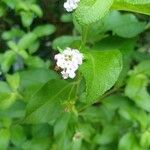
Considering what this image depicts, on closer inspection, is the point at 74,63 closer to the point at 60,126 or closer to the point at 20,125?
the point at 60,126

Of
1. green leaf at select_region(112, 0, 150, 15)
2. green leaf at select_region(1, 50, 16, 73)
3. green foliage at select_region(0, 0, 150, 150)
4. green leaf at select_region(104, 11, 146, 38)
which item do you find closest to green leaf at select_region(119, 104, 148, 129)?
green foliage at select_region(0, 0, 150, 150)

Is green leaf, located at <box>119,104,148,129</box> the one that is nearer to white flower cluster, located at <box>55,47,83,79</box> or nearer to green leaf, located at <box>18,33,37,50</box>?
green leaf, located at <box>18,33,37,50</box>

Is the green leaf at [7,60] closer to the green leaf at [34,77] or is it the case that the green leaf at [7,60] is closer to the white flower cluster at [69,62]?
the green leaf at [34,77]

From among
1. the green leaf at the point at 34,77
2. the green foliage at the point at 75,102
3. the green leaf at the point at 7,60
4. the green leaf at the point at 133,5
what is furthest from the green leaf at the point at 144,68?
the green leaf at the point at 133,5

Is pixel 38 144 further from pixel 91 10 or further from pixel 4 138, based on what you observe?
pixel 91 10

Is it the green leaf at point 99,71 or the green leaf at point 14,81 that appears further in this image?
the green leaf at point 14,81

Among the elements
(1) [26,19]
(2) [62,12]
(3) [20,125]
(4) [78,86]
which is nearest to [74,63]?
(4) [78,86]
